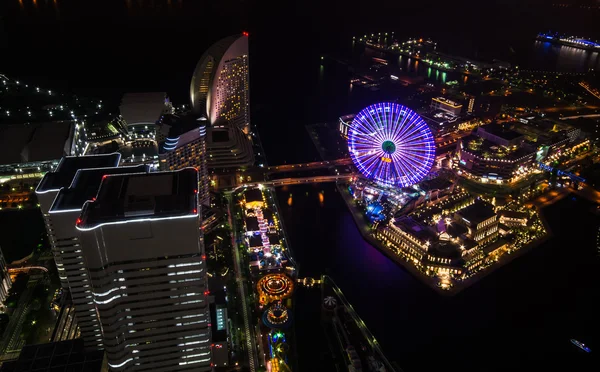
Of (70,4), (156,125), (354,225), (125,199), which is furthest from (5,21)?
(125,199)

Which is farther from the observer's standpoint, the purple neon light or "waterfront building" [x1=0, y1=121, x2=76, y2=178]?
"waterfront building" [x1=0, y1=121, x2=76, y2=178]

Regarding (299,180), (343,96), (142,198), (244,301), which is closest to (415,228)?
(299,180)

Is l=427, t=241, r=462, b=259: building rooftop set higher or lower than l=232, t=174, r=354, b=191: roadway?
higher

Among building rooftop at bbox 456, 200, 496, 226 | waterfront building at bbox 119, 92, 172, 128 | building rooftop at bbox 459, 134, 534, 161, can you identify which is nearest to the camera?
building rooftop at bbox 456, 200, 496, 226

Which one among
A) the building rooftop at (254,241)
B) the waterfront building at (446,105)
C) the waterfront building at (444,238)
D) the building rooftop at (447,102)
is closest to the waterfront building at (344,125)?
the waterfront building at (446,105)

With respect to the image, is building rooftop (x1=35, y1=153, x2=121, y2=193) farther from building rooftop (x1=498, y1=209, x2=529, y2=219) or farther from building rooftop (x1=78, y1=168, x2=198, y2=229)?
building rooftop (x1=498, y1=209, x2=529, y2=219)

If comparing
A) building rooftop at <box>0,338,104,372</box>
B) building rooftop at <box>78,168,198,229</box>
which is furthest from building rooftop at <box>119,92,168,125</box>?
building rooftop at <box>78,168,198,229</box>

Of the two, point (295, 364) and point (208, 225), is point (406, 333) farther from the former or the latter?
point (208, 225)
